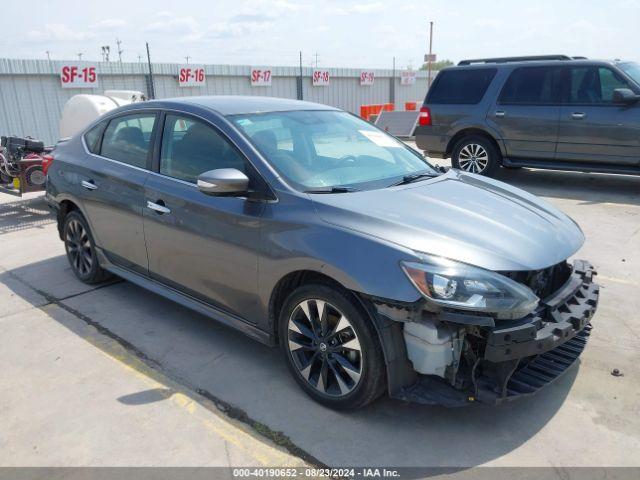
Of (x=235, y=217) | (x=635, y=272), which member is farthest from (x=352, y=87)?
(x=235, y=217)

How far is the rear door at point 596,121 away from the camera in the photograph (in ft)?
25.9

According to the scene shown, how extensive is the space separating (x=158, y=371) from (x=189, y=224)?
1.00m

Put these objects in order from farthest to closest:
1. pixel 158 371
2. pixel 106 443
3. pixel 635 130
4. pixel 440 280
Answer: pixel 635 130
pixel 158 371
pixel 106 443
pixel 440 280

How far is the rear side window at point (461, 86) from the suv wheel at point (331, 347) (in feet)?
24.0

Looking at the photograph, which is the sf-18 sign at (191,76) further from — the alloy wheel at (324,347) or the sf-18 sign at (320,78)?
the alloy wheel at (324,347)

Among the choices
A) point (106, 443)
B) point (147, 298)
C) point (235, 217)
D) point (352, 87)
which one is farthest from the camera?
point (352, 87)

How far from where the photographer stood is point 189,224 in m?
3.66

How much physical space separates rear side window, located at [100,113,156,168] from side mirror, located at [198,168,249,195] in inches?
45.3

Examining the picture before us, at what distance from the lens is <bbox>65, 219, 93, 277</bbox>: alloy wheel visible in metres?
5.00

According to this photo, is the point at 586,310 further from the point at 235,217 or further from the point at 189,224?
the point at 189,224

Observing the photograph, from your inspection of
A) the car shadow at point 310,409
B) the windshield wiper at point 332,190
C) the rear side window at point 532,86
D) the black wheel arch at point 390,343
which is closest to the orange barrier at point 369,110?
the rear side window at point 532,86

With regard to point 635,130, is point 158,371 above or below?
below

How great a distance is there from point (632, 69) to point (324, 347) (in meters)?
7.71

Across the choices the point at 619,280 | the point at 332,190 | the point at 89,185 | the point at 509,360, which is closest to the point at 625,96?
the point at 619,280
